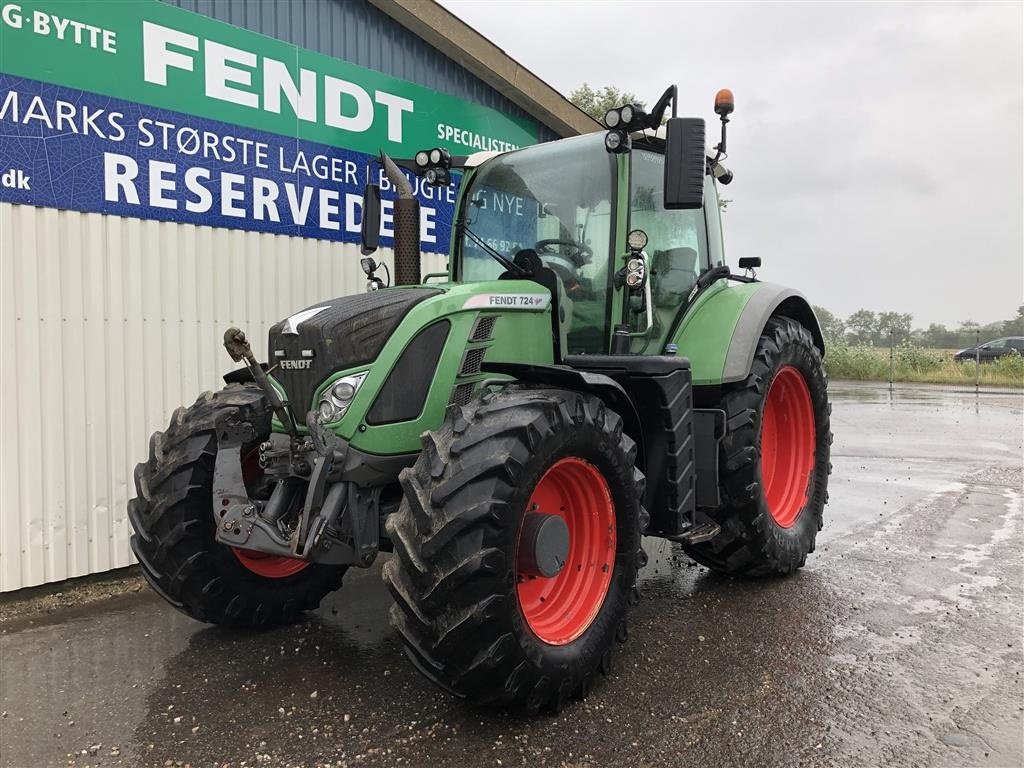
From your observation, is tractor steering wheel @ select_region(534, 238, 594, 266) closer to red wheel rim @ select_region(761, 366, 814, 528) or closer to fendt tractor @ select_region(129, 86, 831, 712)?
fendt tractor @ select_region(129, 86, 831, 712)

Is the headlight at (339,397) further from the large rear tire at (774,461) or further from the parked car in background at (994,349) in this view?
the parked car in background at (994,349)

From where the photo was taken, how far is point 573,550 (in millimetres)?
3400

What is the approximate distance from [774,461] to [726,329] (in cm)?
128

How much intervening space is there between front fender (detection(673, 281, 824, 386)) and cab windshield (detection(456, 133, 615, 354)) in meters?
0.63

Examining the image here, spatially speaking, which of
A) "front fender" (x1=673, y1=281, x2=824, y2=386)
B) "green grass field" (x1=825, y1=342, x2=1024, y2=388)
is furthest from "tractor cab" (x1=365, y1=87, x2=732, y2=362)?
"green grass field" (x1=825, y1=342, x2=1024, y2=388)

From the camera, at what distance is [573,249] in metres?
4.13

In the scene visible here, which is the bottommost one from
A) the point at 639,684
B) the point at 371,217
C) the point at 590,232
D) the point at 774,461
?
the point at 639,684

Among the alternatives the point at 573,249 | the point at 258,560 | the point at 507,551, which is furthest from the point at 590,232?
the point at 258,560

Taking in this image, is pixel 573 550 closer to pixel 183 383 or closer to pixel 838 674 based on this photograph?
pixel 838 674

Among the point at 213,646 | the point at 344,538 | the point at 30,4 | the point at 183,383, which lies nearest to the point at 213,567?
the point at 213,646

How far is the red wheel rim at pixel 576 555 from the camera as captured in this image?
324 cm

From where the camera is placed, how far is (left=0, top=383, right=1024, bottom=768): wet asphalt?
2814 mm

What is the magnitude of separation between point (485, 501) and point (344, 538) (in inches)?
30.2

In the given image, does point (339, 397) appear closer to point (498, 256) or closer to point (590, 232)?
point (498, 256)
